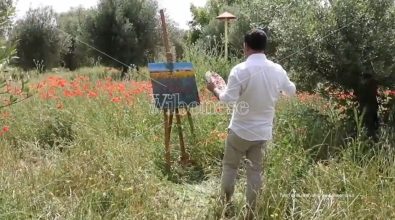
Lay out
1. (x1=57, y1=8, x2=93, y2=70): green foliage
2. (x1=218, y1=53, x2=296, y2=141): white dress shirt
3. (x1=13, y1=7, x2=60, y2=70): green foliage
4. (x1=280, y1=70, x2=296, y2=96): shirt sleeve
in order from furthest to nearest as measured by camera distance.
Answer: (x1=13, y1=7, x2=60, y2=70): green foliage < (x1=57, y1=8, x2=93, y2=70): green foliage < (x1=280, y1=70, x2=296, y2=96): shirt sleeve < (x1=218, y1=53, x2=296, y2=141): white dress shirt

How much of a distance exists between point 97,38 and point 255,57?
1856cm

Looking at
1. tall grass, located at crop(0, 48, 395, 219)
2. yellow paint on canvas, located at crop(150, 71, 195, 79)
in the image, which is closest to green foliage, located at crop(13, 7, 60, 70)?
tall grass, located at crop(0, 48, 395, 219)

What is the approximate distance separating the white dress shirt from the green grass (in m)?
0.52

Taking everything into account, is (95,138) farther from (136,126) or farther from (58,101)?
(58,101)

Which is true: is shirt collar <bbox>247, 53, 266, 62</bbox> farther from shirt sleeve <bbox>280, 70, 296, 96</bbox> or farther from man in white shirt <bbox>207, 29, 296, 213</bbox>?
shirt sleeve <bbox>280, 70, 296, 96</bbox>

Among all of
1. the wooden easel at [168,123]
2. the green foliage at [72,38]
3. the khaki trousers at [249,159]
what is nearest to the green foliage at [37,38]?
the green foliage at [72,38]

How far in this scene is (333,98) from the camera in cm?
552

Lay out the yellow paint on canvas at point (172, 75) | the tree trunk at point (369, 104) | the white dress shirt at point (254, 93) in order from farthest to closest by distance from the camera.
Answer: the tree trunk at point (369, 104) < the yellow paint on canvas at point (172, 75) < the white dress shirt at point (254, 93)

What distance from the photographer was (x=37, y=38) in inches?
870

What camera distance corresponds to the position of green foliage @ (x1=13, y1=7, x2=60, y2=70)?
858 inches

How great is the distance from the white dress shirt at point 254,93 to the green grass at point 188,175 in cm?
52

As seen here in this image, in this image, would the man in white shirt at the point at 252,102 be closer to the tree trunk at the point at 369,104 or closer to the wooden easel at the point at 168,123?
the wooden easel at the point at 168,123

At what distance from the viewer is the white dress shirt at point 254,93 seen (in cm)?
333

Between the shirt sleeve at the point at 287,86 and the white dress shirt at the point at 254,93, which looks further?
the shirt sleeve at the point at 287,86
